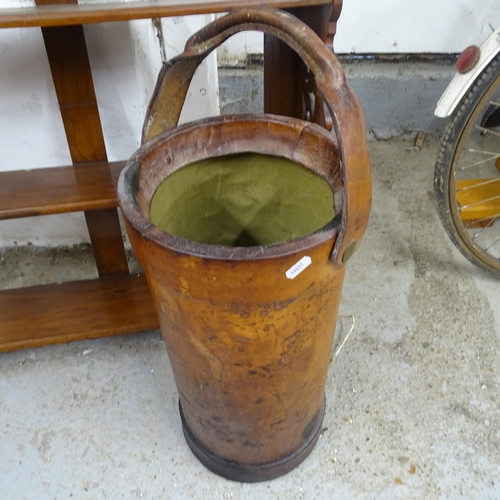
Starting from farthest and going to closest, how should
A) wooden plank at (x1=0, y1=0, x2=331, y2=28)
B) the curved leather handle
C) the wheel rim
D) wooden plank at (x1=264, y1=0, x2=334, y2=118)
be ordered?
the wheel rim < wooden plank at (x1=264, y1=0, x2=334, y2=118) < wooden plank at (x1=0, y1=0, x2=331, y2=28) < the curved leather handle

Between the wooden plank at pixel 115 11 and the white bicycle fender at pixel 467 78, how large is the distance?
1.83 feet

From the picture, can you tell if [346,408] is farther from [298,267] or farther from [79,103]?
[79,103]

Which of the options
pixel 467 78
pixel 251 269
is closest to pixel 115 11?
pixel 251 269

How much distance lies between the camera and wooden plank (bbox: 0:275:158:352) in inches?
53.4

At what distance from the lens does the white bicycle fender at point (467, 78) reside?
131cm

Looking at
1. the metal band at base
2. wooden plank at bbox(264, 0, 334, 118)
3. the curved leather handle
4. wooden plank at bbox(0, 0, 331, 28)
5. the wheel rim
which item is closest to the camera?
the curved leather handle

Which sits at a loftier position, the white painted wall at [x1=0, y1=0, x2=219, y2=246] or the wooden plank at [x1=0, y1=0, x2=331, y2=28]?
the wooden plank at [x1=0, y1=0, x2=331, y2=28]

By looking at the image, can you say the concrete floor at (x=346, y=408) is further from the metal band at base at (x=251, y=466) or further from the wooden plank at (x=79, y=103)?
the wooden plank at (x=79, y=103)

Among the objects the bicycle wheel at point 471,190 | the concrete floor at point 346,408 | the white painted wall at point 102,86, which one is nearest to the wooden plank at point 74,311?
the concrete floor at point 346,408

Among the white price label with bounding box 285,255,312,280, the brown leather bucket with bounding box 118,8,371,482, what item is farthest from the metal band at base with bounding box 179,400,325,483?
the white price label with bounding box 285,255,312,280

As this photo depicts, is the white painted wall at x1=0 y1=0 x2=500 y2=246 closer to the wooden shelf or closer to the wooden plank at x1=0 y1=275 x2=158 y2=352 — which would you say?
the wooden shelf

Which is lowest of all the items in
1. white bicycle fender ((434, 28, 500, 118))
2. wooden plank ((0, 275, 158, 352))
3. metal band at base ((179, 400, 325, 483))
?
metal band at base ((179, 400, 325, 483))

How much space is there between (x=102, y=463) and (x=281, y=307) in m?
0.72

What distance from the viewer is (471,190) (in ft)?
5.91
